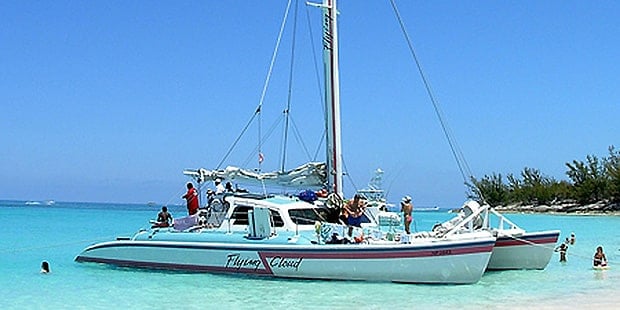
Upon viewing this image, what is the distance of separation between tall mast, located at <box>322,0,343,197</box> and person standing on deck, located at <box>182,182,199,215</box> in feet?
13.6

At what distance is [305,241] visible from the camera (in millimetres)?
17719

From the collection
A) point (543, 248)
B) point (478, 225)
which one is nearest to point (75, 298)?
point (478, 225)

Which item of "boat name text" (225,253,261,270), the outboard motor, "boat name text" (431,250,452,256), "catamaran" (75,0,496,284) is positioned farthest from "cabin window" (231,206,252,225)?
the outboard motor

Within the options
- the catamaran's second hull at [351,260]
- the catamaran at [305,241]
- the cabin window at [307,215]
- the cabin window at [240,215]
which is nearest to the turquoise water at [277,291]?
the catamaran's second hull at [351,260]

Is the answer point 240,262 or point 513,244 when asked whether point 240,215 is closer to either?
point 240,262

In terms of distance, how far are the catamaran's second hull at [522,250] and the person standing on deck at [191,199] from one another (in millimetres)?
7977

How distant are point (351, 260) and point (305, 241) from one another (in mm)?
1305

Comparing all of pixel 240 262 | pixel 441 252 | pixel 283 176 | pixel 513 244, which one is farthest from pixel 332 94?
pixel 513 244

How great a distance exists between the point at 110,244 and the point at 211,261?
3874 mm

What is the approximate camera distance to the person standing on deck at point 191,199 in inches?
838

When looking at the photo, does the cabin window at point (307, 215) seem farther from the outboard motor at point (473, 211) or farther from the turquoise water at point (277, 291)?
the outboard motor at point (473, 211)

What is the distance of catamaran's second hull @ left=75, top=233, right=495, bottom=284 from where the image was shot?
1652 cm

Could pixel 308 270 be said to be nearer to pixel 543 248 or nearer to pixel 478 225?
pixel 478 225

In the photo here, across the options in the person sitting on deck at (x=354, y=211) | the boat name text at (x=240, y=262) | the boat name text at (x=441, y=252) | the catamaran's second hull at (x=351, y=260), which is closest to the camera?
the boat name text at (x=441, y=252)
